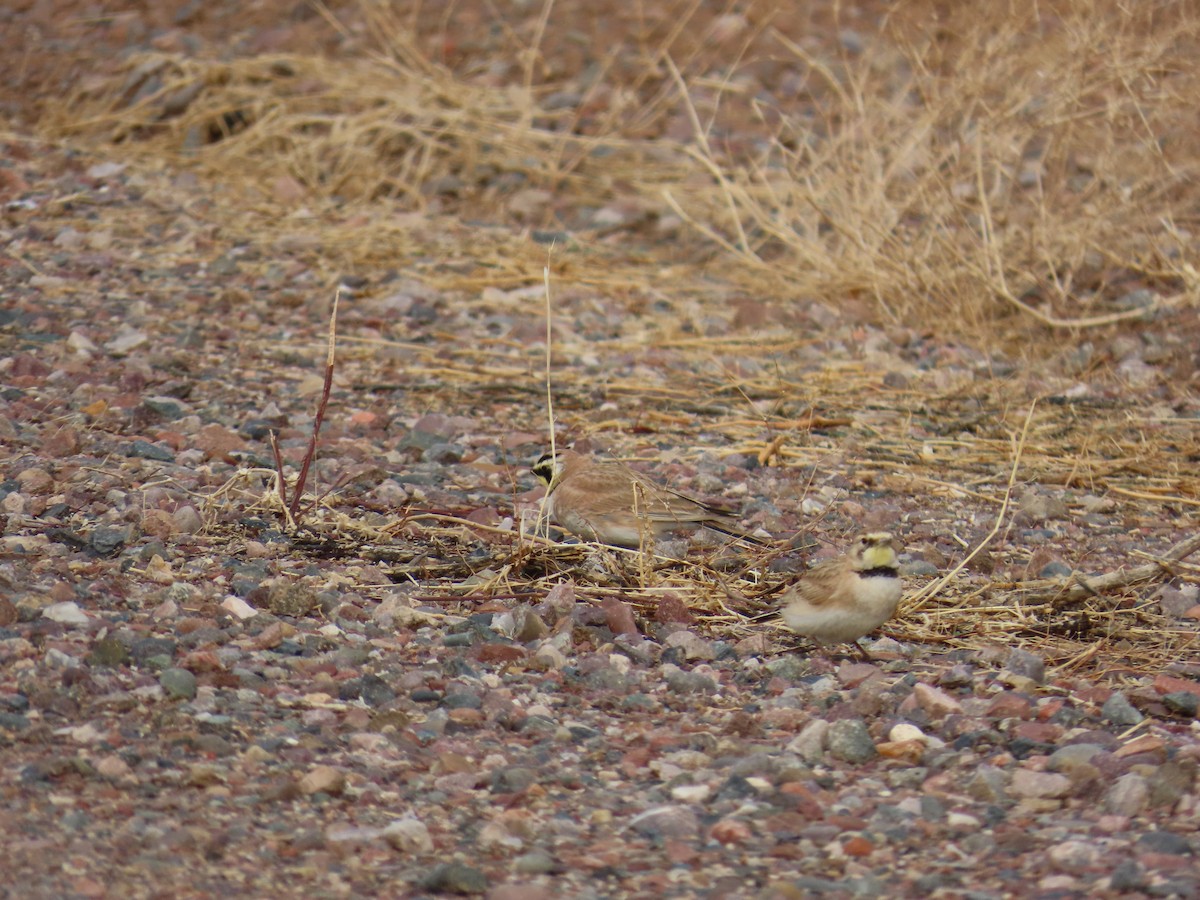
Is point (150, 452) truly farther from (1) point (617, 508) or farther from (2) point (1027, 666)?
(2) point (1027, 666)

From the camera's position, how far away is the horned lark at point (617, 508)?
5.51 metres

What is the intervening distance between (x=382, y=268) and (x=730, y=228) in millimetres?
2285

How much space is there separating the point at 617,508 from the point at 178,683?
6.25 ft

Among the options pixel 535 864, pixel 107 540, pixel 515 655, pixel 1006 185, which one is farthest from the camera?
Answer: pixel 1006 185

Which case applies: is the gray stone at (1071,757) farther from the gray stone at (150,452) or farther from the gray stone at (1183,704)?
the gray stone at (150,452)

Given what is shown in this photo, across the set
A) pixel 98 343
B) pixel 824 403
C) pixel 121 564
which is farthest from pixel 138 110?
pixel 121 564

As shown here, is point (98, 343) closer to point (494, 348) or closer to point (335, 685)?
point (494, 348)

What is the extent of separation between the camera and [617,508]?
557 centimetres

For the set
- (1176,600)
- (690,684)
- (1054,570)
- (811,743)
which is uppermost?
(811,743)

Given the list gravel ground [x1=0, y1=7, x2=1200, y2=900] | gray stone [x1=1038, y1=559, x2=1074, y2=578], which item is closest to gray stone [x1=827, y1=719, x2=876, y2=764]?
gravel ground [x1=0, y1=7, x2=1200, y2=900]

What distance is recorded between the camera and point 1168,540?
5.92 meters

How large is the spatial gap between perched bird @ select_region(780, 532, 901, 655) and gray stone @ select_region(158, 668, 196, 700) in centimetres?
168

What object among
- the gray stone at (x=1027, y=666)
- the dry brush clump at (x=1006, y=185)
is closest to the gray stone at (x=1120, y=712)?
the gray stone at (x=1027, y=666)

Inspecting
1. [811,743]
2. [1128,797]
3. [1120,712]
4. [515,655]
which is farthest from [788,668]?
[1128,797]
